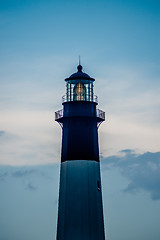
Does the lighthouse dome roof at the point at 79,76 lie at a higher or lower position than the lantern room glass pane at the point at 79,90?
higher

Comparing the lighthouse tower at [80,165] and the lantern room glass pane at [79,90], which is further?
the lantern room glass pane at [79,90]

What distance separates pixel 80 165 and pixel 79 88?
22.7 feet

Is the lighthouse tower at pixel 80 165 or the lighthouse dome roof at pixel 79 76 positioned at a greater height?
the lighthouse dome roof at pixel 79 76

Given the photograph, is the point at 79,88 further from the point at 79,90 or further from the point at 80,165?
the point at 80,165

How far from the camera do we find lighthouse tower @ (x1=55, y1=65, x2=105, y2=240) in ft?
144

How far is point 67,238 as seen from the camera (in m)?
43.8

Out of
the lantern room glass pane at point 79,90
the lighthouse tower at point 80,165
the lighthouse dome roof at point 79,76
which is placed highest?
the lighthouse dome roof at point 79,76

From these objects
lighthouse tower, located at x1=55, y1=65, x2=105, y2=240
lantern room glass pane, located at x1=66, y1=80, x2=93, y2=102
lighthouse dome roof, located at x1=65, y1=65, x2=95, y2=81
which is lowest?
lighthouse tower, located at x1=55, y1=65, x2=105, y2=240

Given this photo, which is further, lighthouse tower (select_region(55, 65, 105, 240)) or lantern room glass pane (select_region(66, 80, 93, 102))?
lantern room glass pane (select_region(66, 80, 93, 102))

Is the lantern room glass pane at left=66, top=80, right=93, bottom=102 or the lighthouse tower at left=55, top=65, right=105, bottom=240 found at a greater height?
the lantern room glass pane at left=66, top=80, right=93, bottom=102

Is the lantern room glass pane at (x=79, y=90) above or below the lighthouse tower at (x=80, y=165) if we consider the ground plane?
above

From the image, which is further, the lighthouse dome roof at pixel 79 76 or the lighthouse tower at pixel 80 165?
the lighthouse dome roof at pixel 79 76

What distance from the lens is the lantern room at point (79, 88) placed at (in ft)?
154

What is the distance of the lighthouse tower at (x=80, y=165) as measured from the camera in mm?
44031
